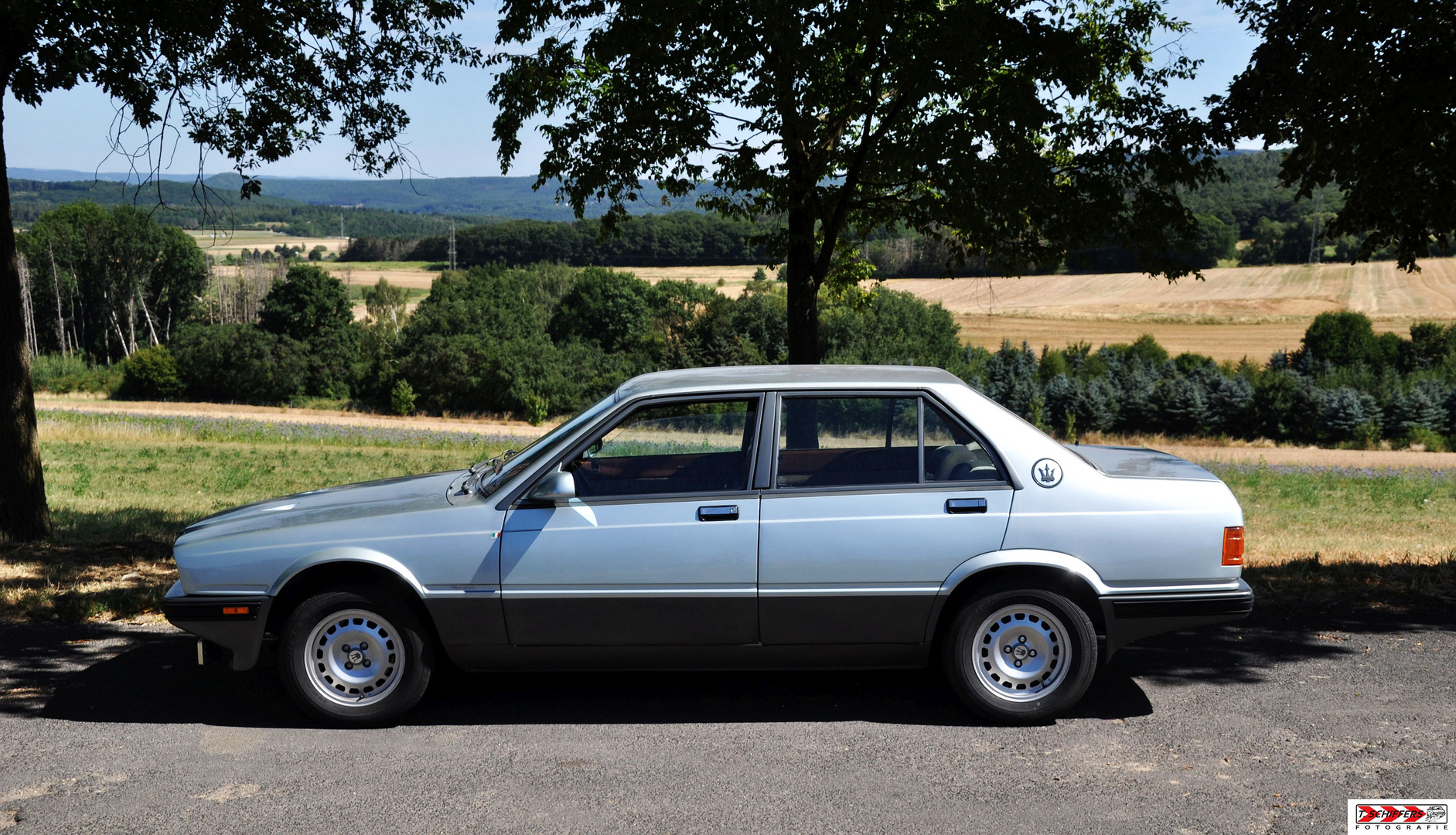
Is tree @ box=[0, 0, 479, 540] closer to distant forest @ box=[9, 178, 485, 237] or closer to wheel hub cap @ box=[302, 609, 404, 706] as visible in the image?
wheel hub cap @ box=[302, 609, 404, 706]

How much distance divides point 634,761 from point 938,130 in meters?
6.05

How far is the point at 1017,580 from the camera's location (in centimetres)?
502

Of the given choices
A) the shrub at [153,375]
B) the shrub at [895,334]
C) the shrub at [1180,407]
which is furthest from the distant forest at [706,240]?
the shrub at [153,375]

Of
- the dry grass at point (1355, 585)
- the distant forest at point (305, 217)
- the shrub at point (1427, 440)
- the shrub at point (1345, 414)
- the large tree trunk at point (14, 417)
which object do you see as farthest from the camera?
the distant forest at point (305, 217)

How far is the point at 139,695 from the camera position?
5.48 metres

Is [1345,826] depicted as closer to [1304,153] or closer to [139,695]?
→ [139,695]

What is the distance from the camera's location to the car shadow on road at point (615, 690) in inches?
203

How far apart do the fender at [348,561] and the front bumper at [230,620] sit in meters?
0.12

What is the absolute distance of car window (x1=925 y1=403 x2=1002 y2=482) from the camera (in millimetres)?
5066

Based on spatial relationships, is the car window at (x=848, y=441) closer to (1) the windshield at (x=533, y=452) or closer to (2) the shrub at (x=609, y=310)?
(1) the windshield at (x=533, y=452)

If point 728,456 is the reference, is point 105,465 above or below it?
below

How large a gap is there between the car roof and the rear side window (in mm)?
→ 82

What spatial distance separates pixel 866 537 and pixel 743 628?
70cm

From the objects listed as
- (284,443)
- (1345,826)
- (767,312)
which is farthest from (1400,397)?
(1345,826)
